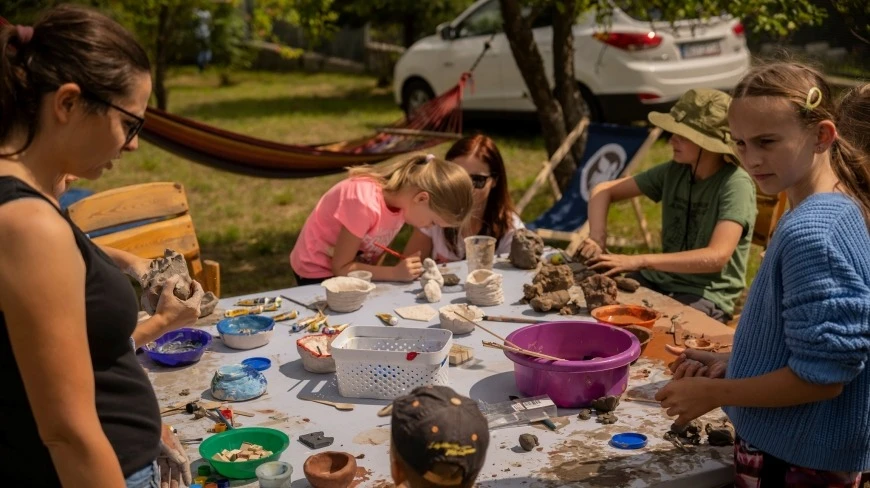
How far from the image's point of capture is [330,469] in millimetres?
2078

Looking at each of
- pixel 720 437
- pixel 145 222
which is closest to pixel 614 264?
pixel 720 437

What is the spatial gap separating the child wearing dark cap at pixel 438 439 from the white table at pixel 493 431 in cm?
54

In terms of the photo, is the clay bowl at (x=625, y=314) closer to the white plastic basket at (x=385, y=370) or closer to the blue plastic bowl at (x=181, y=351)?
the white plastic basket at (x=385, y=370)

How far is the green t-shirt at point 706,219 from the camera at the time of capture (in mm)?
3668

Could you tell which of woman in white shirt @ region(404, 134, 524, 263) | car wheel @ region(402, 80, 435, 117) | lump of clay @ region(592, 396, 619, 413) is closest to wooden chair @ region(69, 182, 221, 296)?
woman in white shirt @ region(404, 134, 524, 263)

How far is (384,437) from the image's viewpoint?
2305 mm

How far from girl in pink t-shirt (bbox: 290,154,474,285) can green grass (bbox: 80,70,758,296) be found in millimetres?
2162

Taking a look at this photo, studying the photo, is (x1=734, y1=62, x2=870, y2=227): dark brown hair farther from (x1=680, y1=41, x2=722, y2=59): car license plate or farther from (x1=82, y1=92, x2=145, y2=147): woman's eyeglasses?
(x1=680, y1=41, x2=722, y2=59): car license plate

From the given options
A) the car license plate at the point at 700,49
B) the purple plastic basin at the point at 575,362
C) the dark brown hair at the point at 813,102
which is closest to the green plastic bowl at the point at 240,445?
the purple plastic basin at the point at 575,362

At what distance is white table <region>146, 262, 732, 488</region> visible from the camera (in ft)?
6.96

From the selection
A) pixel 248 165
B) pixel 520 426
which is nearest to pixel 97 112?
pixel 520 426

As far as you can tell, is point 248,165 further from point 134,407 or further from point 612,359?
point 134,407

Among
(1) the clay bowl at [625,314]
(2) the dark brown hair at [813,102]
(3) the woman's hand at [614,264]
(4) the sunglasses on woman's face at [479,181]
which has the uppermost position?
(2) the dark brown hair at [813,102]

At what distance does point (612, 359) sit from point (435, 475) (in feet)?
3.36
